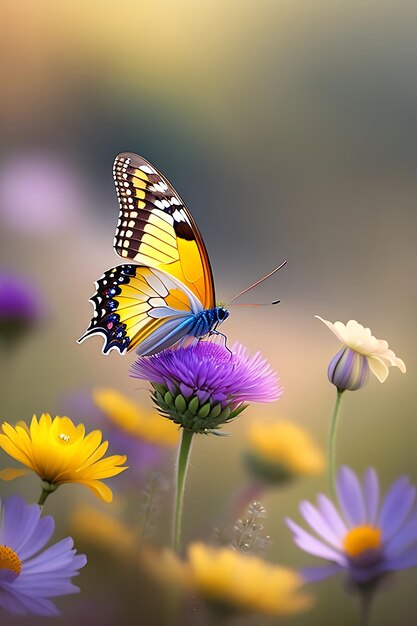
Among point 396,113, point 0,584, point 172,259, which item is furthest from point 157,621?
point 396,113

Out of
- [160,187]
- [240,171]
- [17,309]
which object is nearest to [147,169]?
[160,187]

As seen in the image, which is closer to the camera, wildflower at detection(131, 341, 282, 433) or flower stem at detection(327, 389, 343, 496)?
wildflower at detection(131, 341, 282, 433)

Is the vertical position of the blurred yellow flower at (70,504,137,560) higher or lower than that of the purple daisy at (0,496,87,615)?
higher

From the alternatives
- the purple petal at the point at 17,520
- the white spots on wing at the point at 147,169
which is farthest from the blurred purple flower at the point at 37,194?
the purple petal at the point at 17,520

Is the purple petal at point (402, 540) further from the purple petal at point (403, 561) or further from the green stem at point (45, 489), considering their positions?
the green stem at point (45, 489)

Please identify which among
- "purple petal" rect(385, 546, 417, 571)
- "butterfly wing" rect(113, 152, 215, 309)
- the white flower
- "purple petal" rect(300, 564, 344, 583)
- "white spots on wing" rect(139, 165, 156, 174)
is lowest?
"purple petal" rect(300, 564, 344, 583)

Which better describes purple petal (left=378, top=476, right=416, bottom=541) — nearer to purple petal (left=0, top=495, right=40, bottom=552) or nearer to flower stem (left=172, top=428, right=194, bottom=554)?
flower stem (left=172, top=428, right=194, bottom=554)

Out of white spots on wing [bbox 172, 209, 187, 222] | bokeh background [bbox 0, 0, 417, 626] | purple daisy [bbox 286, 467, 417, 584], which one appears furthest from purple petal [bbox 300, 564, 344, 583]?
white spots on wing [bbox 172, 209, 187, 222]
